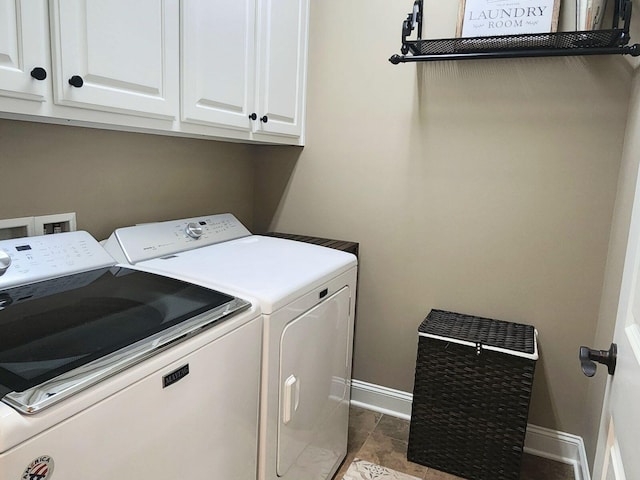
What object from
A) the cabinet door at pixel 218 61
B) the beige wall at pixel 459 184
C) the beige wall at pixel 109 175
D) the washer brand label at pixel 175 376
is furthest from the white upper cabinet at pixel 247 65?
the washer brand label at pixel 175 376

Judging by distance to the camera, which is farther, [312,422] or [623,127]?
[623,127]

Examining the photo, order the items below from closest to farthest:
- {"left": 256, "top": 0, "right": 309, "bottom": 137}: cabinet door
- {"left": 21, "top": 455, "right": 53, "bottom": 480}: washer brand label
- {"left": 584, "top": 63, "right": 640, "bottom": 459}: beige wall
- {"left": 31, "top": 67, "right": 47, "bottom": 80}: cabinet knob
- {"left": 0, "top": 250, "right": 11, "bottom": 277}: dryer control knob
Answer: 1. {"left": 21, "top": 455, "right": 53, "bottom": 480}: washer brand label
2. {"left": 31, "top": 67, "right": 47, "bottom": 80}: cabinet knob
3. {"left": 0, "top": 250, "right": 11, "bottom": 277}: dryer control knob
4. {"left": 584, "top": 63, "right": 640, "bottom": 459}: beige wall
5. {"left": 256, "top": 0, "right": 309, "bottom": 137}: cabinet door

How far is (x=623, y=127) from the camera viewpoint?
177 cm

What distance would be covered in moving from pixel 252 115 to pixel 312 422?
120cm

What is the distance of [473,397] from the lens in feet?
6.13

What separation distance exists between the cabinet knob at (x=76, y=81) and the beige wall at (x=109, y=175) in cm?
40

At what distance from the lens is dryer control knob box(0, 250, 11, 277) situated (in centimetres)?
119

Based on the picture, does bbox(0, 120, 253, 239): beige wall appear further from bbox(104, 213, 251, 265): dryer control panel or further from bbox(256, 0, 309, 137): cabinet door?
bbox(256, 0, 309, 137): cabinet door

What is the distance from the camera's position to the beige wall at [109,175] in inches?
55.2

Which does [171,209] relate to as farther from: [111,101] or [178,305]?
[178,305]

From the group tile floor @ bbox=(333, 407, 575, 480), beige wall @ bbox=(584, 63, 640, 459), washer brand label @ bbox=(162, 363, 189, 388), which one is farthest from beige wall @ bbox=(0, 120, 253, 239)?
beige wall @ bbox=(584, 63, 640, 459)

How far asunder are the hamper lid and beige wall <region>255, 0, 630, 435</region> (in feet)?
0.22

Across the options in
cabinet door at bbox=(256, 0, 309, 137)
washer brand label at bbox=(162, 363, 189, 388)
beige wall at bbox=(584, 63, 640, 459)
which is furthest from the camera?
cabinet door at bbox=(256, 0, 309, 137)

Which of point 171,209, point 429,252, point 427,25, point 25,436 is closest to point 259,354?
point 25,436
